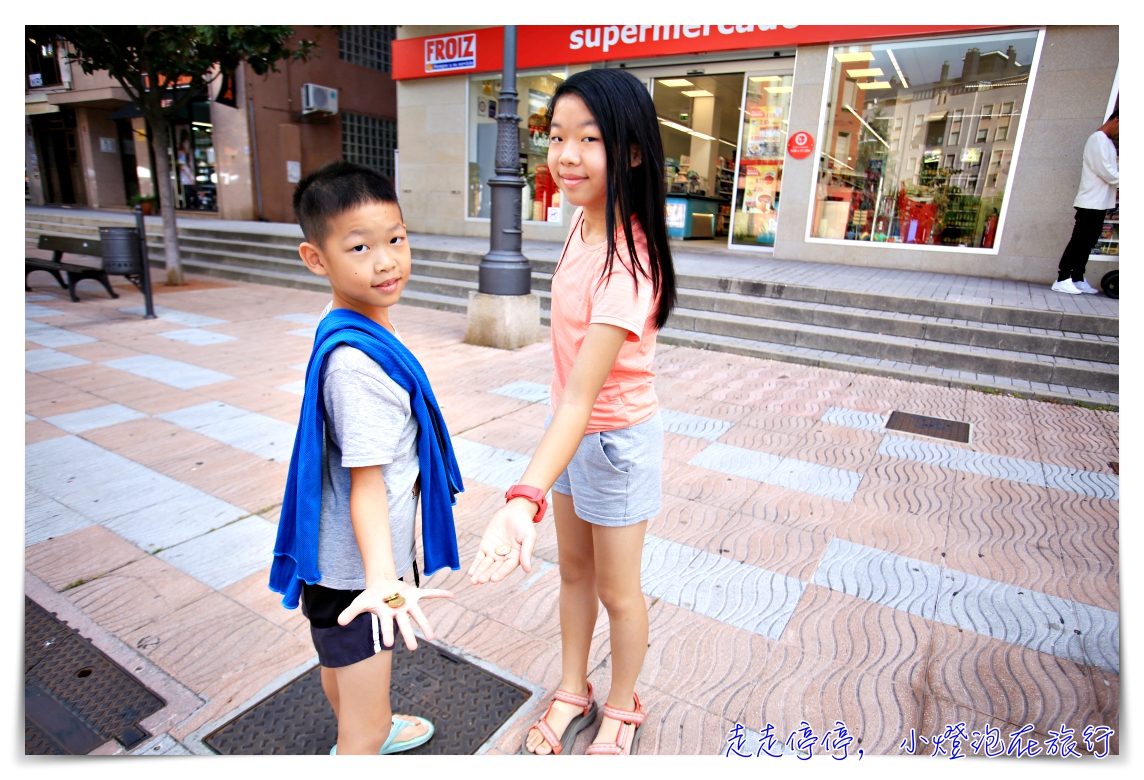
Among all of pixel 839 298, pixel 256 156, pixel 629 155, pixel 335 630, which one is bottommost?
pixel 335 630

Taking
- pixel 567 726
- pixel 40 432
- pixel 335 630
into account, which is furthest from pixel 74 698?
pixel 40 432

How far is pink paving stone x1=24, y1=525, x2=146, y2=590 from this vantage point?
2.80m

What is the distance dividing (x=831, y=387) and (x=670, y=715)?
439cm

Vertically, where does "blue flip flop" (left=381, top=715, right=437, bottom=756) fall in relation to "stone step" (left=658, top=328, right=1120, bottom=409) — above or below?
below

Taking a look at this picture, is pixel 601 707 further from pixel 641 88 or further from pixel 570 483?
pixel 641 88

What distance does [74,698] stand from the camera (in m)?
2.16

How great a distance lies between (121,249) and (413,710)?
28.0 feet

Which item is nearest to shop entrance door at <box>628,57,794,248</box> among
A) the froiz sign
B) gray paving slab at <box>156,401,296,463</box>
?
the froiz sign

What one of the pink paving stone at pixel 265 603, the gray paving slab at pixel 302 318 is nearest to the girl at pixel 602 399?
the pink paving stone at pixel 265 603

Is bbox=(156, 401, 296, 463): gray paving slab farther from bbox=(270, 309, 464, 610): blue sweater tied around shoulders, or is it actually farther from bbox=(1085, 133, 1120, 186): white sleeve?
bbox=(1085, 133, 1120, 186): white sleeve

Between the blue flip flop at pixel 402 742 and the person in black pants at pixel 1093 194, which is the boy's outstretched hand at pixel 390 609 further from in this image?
the person in black pants at pixel 1093 194

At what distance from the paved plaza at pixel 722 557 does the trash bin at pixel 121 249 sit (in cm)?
305

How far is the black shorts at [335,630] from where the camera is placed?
1499mm

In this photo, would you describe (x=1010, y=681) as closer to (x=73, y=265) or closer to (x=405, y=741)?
(x=405, y=741)
